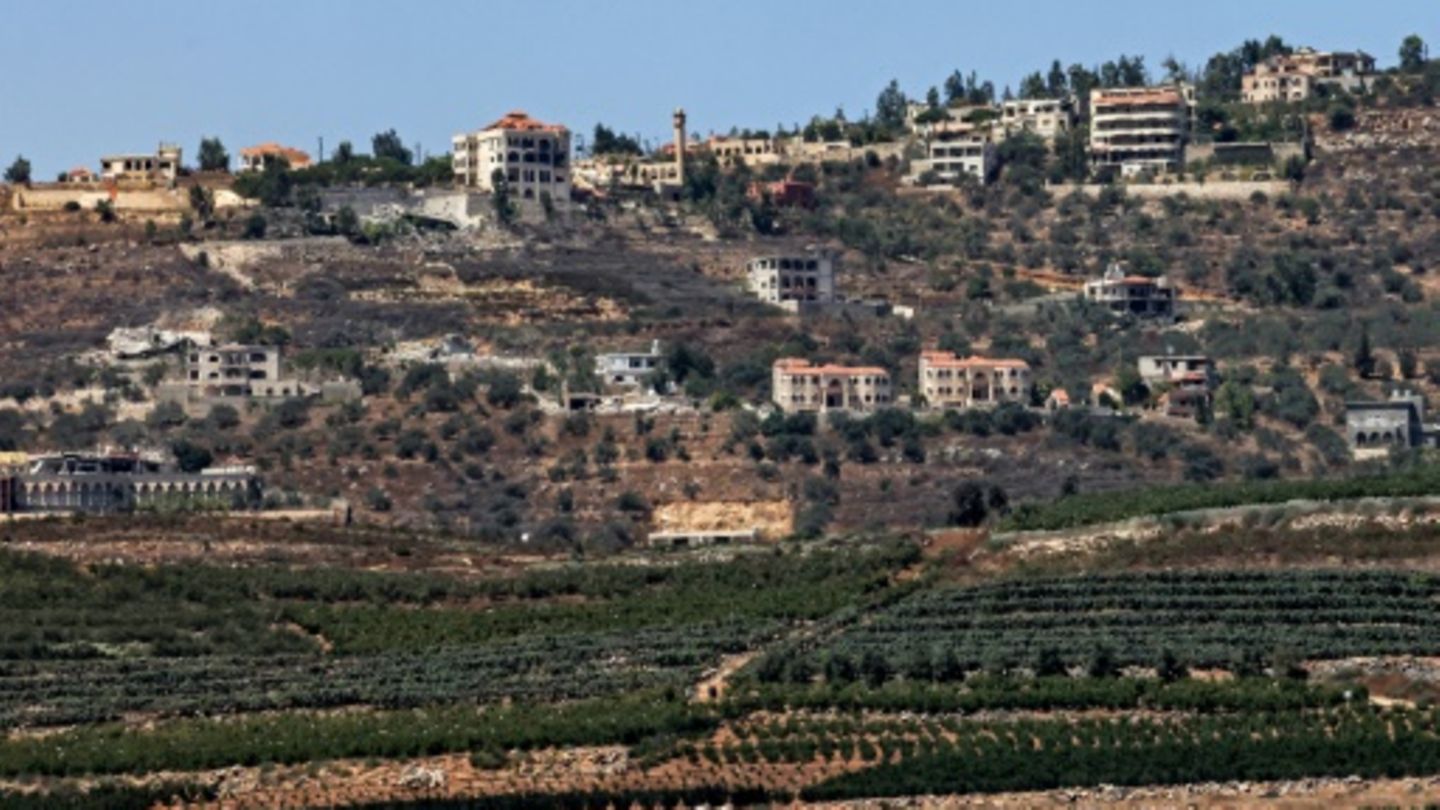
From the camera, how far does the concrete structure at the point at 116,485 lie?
402ft

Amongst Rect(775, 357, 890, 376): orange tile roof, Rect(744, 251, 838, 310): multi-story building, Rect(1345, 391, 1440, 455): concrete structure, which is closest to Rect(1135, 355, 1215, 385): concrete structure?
Rect(1345, 391, 1440, 455): concrete structure

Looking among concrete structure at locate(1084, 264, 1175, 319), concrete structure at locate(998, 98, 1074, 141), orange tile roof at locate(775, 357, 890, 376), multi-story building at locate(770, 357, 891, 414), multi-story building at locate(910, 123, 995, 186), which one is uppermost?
concrete structure at locate(998, 98, 1074, 141)

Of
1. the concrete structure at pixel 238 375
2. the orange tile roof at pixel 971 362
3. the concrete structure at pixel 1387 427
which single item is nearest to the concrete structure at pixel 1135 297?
the orange tile roof at pixel 971 362

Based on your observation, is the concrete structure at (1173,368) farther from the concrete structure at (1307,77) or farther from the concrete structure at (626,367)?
the concrete structure at (1307,77)

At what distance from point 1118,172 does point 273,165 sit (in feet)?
102

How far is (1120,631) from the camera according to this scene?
8338 cm

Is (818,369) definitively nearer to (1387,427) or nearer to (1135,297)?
(1135,297)

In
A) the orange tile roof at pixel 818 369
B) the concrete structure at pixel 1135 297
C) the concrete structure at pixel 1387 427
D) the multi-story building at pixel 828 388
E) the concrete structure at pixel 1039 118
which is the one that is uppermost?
the concrete structure at pixel 1039 118

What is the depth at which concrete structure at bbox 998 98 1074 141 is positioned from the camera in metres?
181

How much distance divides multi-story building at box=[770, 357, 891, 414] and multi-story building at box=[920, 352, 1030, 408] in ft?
4.78

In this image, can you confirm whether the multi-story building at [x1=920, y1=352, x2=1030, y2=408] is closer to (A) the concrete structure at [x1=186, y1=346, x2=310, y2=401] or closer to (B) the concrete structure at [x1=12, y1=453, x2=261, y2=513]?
(A) the concrete structure at [x1=186, y1=346, x2=310, y2=401]

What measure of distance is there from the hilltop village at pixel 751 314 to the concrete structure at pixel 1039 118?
21 cm

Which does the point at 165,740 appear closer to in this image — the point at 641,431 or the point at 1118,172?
the point at 641,431

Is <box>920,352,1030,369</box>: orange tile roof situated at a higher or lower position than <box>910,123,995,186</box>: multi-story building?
lower
